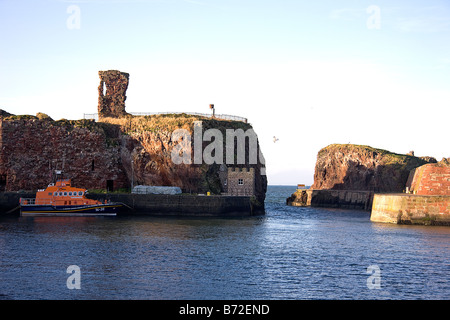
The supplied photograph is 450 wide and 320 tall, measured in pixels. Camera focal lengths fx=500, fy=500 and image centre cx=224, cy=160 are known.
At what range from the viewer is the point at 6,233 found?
5312 cm

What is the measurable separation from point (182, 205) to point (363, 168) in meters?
81.2

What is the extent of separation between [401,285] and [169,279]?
1471 centimetres

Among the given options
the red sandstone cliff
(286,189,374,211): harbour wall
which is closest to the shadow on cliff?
(286,189,374,211): harbour wall

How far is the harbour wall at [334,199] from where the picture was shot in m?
124

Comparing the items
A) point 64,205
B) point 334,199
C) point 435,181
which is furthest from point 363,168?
point 64,205

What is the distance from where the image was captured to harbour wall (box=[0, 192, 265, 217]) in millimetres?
78481

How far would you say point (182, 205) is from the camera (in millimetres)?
79062

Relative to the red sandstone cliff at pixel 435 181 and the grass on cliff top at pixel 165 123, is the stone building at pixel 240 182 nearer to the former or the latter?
the grass on cliff top at pixel 165 123

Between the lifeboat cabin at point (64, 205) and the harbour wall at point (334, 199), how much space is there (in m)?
67.7

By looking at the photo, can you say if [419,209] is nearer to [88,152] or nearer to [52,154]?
[88,152]

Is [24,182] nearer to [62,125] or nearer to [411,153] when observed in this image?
[62,125]

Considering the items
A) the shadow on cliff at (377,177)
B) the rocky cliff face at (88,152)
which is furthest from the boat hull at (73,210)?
the shadow on cliff at (377,177)
